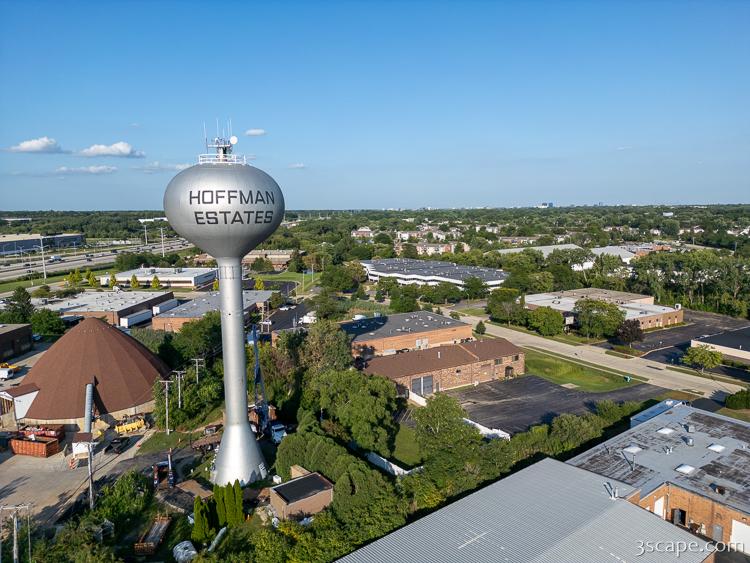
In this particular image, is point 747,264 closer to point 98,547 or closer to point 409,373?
point 409,373

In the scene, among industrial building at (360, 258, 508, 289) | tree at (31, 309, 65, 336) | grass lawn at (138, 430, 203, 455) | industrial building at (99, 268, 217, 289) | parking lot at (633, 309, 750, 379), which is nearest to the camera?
grass lawn at (138, 430, 203, 455)

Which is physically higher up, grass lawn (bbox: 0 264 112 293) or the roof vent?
grass lawn (bbox: 0 264 112 293)

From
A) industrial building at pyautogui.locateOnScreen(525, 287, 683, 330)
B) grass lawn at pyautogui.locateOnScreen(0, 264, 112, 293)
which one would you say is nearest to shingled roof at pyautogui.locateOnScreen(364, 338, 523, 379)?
industrial building at pyautogui.locateOnScreen(525, 287, 683, 330)

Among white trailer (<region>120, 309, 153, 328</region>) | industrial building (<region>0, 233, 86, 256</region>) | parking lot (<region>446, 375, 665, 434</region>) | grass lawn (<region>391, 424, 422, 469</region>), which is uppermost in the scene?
industrial building (<region>0, 233, 86, 256</region>)

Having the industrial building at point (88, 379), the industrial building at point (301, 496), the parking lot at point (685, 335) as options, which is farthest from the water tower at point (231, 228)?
the parking lot at point (685, 335)

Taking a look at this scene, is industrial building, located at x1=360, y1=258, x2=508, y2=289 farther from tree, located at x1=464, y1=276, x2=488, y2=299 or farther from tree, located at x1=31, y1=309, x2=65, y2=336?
tree, located at x1=31, y1=309, x2=65, y2=336

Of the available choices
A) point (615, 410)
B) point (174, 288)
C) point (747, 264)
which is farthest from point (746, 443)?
point (174, 288)

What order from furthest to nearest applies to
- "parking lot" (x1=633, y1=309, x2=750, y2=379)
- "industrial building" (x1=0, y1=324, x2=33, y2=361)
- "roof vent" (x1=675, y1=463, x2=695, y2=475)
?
"industrial building" (x1=0, y1=324, x2=33, y2=361) → "parking lot" (x1=633, y1=309, x2=750, y2=379) → "roof vent" (x1=675, y1=463, x2=695, y2=475)
